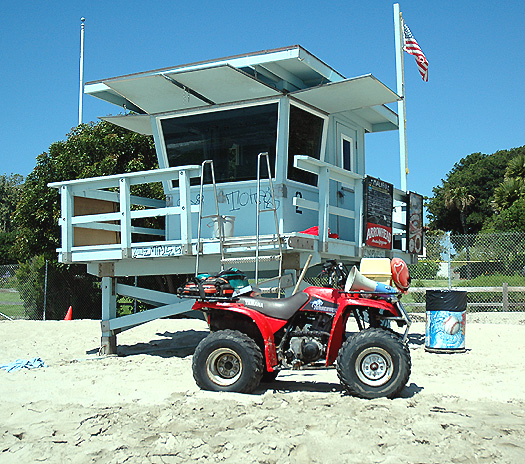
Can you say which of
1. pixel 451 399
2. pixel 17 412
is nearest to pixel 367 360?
pixel 451 399

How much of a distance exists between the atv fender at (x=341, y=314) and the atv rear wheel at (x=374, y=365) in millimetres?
234

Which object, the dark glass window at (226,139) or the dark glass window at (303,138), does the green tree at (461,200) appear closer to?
the dark glass window at (303,138)

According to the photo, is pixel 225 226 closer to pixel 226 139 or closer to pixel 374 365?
pixel 226 139

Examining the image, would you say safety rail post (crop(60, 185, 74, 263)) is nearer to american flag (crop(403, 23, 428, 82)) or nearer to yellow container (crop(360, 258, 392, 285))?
yellow container (crop(360, 258, 392, 285))

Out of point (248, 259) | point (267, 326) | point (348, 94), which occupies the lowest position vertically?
point (267, 326)

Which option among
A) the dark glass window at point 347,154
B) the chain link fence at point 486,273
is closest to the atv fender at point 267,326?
the dark glass window at point 347,154

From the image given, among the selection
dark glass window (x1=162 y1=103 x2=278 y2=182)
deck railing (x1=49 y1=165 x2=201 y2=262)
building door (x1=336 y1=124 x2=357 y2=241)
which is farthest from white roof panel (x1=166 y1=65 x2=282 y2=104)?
building door (x1=336 y1=124 x2=357 y2=241)

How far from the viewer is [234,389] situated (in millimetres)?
6477

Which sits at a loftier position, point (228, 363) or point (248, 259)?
point (248, 259)

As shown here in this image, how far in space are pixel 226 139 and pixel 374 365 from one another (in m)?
4.94

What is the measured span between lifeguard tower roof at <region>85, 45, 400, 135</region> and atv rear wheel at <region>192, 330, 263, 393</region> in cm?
397

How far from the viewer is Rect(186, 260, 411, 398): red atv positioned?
620 cm

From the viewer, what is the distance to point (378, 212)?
32.7 feet

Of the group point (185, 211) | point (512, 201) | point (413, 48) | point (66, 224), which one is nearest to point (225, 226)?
point (185, 211)
